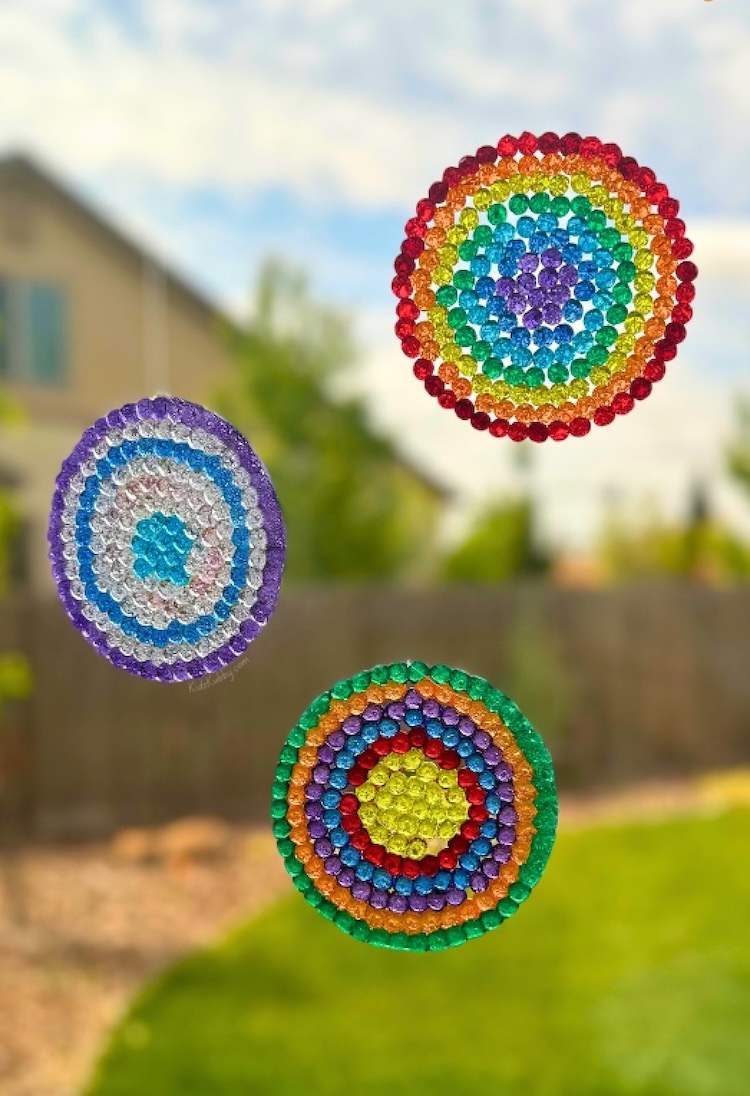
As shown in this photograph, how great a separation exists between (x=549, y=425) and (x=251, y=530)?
15 centimetres

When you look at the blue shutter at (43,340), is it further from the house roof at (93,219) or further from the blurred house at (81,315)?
the house roof at (93,219)

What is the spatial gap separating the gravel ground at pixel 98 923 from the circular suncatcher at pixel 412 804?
80.9 inches

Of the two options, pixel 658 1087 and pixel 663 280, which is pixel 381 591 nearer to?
pixel 658 1087

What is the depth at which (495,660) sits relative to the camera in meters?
4.73

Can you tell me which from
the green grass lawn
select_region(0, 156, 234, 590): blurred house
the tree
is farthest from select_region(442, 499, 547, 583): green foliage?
the green grass lawn

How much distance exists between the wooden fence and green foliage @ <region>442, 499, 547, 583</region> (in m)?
0.62

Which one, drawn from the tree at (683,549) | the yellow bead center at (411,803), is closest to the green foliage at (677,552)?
the tree at (683,549)

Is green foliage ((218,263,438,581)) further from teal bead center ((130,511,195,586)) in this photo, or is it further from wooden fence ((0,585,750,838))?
teal bead center ((130,511,195,586))

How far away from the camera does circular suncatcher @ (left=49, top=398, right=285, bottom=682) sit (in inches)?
24.3

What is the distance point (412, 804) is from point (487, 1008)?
215cm

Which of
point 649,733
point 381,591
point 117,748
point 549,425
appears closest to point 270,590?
point 549,425

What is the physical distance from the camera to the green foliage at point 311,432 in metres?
4.67

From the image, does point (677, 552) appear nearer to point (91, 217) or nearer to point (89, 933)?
point (91, 217)

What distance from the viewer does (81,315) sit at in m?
4.67
